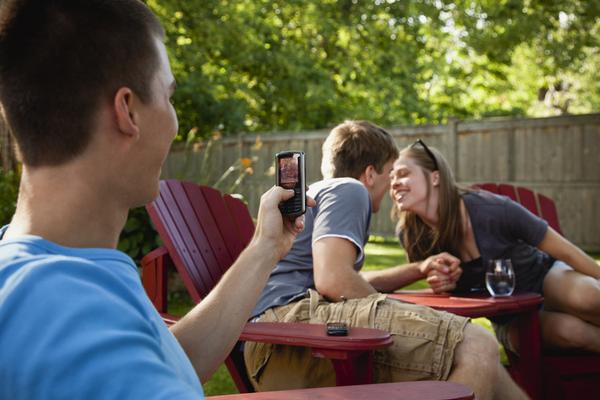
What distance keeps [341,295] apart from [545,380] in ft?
4.70

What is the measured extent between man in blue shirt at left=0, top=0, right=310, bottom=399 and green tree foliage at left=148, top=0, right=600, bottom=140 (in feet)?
46.8

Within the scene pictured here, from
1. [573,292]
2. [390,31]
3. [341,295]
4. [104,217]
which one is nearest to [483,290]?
[573,292]

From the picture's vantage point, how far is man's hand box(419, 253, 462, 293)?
3879mm

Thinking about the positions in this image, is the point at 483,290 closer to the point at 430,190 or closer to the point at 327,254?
the point at 430,190

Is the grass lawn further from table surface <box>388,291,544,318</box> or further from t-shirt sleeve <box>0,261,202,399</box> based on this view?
t-shirt sleeve <box>0,261,202,399</box>

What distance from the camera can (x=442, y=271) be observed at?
153 inches

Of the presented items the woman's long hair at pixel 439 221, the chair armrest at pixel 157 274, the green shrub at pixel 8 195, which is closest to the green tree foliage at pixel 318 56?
the green shrub at pixel 8 195

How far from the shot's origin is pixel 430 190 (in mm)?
4070

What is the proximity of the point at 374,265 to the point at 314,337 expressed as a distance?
24.6ft

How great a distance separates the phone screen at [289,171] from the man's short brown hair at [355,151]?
1.30 meters

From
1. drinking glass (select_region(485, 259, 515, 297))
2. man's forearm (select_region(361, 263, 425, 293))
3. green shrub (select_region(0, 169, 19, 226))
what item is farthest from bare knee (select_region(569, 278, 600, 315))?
green shrub (select_region(0, 169, 19, 226))

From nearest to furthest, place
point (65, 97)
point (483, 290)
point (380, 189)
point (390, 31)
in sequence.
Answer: point (65, 97), point (380, 189), point (483, 290), point (390, 31)

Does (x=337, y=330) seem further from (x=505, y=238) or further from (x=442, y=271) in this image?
(x=505, y=238)

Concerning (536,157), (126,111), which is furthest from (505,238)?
(536,157)
